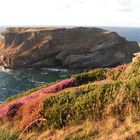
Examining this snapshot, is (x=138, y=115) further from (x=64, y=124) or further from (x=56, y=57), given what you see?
(x=56, y=57)

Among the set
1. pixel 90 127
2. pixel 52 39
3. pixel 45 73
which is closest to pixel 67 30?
pixel 52 39

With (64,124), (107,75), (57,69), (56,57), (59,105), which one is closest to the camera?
(64,124)

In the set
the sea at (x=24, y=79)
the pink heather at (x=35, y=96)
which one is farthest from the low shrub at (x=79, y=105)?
the sea at (x=24, y=79)

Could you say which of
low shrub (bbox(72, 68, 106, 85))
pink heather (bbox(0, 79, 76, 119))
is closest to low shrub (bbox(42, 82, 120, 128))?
pink heather (bbox(0, 79, 76, 119))

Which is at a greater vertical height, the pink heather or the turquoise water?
the pink heather

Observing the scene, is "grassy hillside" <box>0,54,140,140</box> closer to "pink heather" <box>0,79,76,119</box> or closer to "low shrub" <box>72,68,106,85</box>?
"pink heather" <box>0,79,76,119</box>

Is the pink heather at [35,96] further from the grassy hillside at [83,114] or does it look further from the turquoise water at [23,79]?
the turquoise water at [23,79]

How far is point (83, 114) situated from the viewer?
17266 millimetres

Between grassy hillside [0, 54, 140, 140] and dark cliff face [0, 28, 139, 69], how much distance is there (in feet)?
317

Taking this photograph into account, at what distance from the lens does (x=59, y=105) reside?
60.6 ft

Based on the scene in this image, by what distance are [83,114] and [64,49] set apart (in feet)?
346

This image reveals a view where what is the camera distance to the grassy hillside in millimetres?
15516

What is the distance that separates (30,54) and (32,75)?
22821 millimetres

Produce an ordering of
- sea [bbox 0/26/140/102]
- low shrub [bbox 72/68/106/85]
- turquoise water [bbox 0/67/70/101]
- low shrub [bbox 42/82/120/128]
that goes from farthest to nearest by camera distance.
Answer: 1. sea [bbox 0/26/140/102]
2. turquoise water [bbox 0/67/70/101]
3. low shrub [bbox 72/68/106/85]
4. low shrub [bbox 42/82/120/128]
